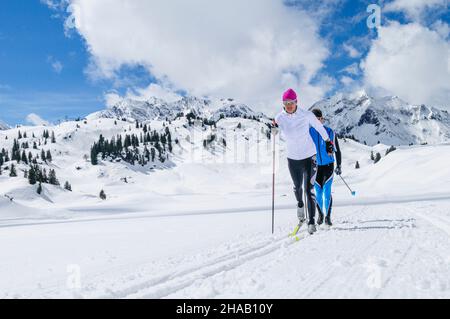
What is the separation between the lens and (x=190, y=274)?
16.1 ft

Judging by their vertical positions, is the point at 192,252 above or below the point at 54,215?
above

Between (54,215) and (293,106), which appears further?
(54,215)

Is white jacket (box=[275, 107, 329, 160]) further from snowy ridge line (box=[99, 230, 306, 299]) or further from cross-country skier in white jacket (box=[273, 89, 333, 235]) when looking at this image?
snowy ridge line (box=[99, 230, 306, 299])

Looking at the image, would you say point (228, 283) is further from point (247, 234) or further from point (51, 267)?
point (247, 234)

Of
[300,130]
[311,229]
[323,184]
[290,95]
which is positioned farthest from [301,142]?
[311,229]

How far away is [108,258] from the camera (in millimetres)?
6531

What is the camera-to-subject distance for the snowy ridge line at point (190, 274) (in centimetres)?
420

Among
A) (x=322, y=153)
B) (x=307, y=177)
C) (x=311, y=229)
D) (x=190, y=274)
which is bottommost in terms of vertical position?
(x=190, y=274)

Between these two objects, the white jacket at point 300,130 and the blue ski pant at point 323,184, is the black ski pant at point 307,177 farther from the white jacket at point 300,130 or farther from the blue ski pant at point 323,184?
the blue ski pant at point 323,184

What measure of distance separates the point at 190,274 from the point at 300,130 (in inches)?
209

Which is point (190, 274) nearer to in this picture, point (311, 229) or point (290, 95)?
point (311, 229)
